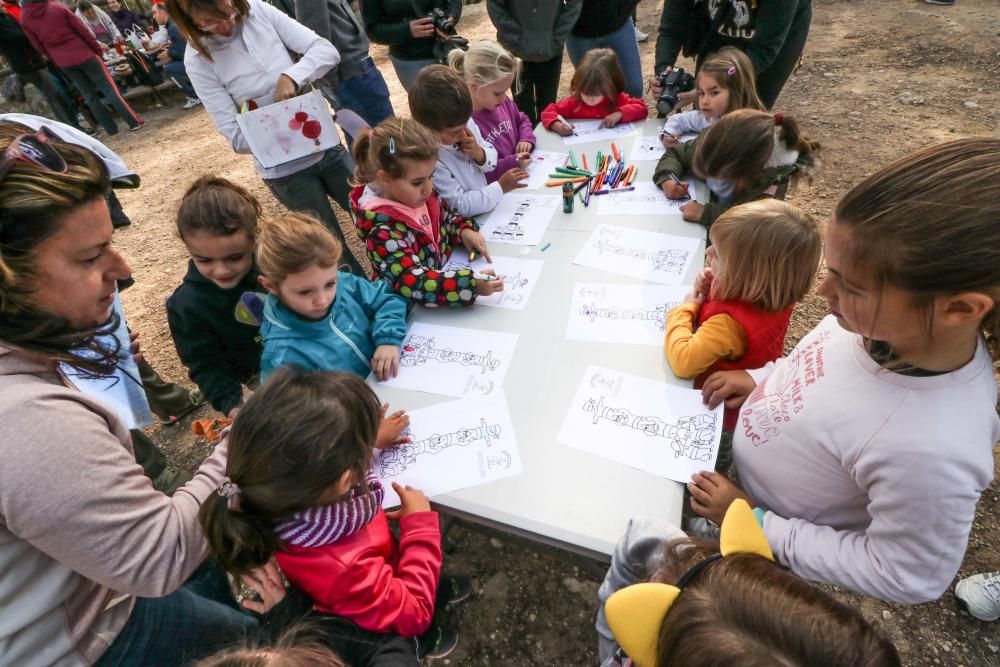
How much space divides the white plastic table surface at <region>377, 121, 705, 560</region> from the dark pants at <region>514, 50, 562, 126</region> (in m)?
1.76

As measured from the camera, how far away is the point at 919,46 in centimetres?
476

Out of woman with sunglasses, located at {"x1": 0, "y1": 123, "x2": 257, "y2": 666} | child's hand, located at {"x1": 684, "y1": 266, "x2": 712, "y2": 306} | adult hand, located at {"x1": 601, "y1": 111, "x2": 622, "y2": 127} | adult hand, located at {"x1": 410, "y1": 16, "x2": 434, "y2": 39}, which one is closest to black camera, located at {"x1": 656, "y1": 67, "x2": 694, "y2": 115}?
adult hand, located at {"x1": 601, "y1": 111, "x2": 622, "y2": 127}

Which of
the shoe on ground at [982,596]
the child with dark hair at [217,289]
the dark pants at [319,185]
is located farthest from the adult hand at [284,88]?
the shoe on ground at [982,596]

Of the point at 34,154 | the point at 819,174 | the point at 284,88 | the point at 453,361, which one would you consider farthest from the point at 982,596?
the point at 284,88

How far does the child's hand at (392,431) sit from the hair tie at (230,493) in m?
0.33

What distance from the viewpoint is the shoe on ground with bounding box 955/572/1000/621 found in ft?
4.51

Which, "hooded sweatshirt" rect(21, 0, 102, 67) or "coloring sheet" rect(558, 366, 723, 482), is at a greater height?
"hooded sweatshirt" rect(21, 0, 102, 67)

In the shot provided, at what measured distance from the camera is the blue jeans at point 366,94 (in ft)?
9.16

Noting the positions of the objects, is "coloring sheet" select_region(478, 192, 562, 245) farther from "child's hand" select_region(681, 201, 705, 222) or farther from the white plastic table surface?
"child's hand" select_region(681, 201, 705, 222)

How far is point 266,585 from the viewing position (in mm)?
928

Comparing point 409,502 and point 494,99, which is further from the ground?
point 494,99

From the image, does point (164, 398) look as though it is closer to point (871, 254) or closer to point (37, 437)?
point (37, 437)

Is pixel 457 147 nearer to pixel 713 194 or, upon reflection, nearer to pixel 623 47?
pixel 713 194

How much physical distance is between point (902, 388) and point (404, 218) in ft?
4.46
